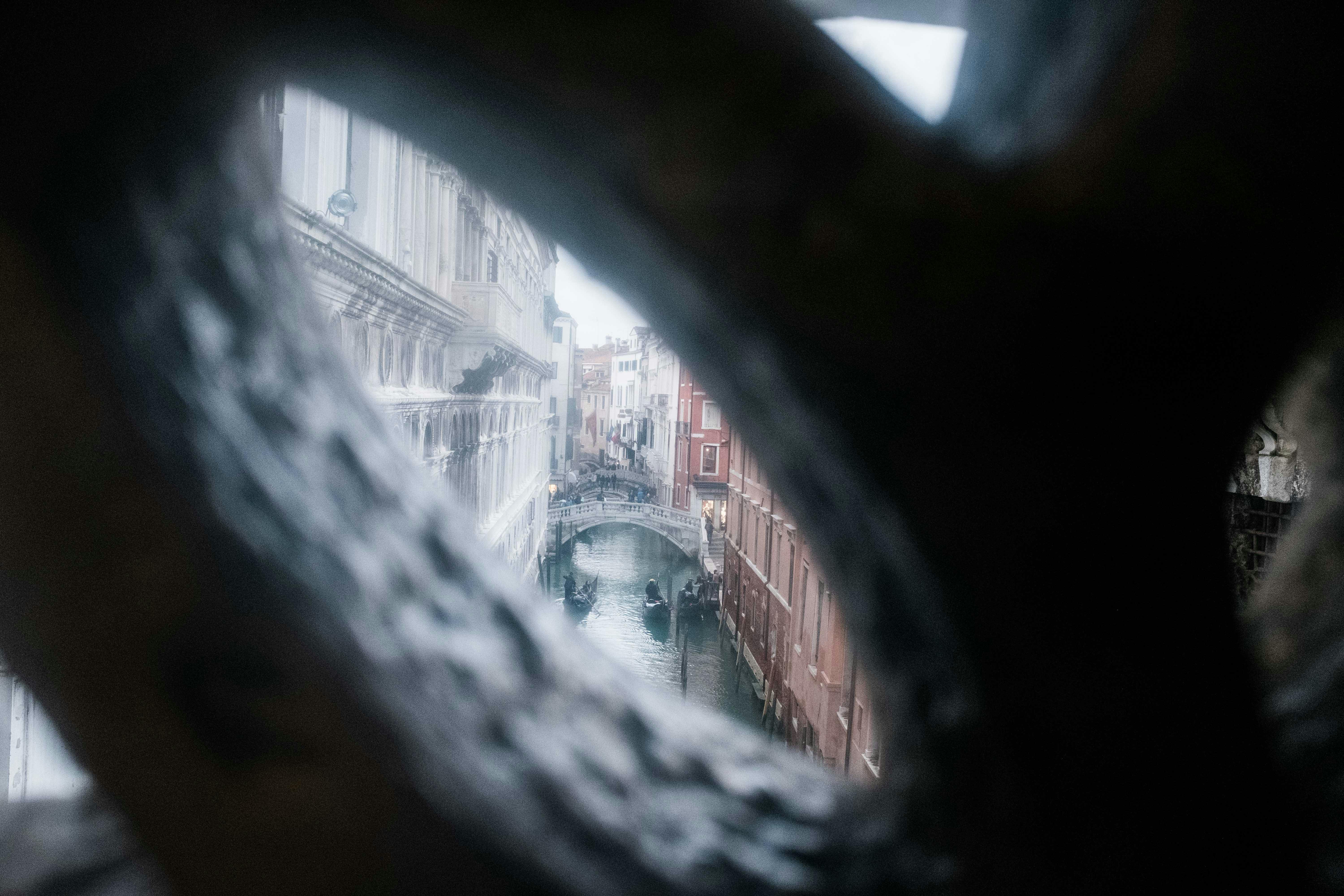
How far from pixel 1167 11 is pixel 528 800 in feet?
1.66

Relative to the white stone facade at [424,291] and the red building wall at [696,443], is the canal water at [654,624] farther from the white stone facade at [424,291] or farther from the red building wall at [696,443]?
the white stone facade at [424,291]

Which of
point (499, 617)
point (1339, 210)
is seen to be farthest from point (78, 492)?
point (1339, 210)

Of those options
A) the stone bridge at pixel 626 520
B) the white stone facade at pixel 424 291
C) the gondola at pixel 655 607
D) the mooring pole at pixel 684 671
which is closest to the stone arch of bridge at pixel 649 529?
the stone bridge at pixel 626 520

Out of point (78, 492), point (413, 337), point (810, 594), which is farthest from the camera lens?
point (810, 594)

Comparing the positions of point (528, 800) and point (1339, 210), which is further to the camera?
point (528, 800)

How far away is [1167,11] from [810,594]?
36.2ft

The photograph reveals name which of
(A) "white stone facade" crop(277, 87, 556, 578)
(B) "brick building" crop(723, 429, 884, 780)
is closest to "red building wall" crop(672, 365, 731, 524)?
(B) "brick building" crop(723, 429, 884, 780)

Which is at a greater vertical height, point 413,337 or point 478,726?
point 413,337

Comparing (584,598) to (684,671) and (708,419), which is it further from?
(708,419)

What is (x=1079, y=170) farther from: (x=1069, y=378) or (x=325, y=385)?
(x=325, y=385)

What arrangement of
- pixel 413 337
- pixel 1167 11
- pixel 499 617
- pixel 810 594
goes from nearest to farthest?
pixel 1167 11 < pixel 499 617 < pixel 413 337 < pixel 810 594

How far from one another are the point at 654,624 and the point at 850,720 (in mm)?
16015

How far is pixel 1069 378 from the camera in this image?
38 cm

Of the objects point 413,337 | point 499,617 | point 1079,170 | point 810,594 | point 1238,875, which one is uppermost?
point 413,337
